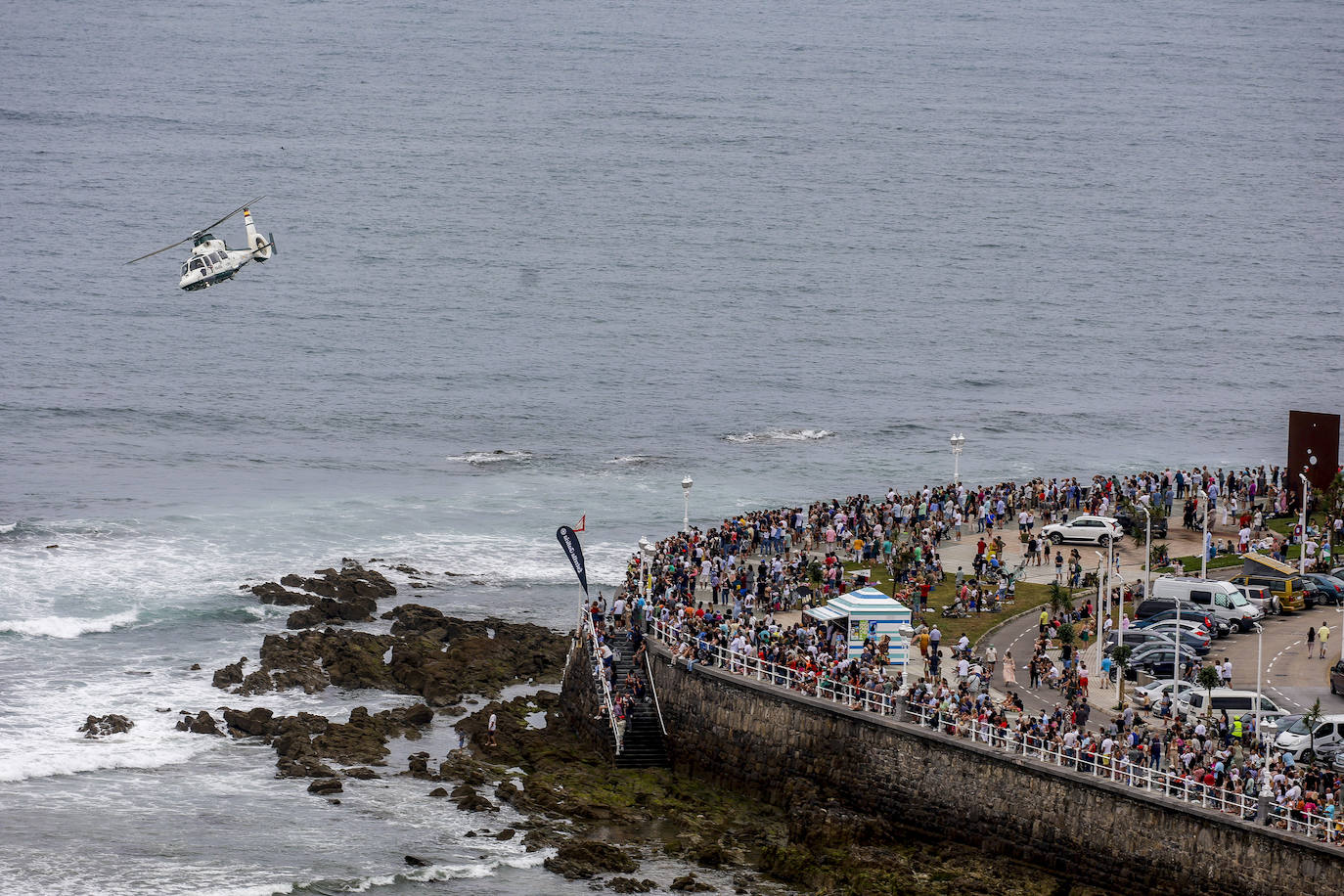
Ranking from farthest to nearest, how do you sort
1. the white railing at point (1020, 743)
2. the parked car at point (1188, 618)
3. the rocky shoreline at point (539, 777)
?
the parked car at point (1188, 618)
the rocky shoreline at point (539, 777)
the white railing at point (1020, 743)

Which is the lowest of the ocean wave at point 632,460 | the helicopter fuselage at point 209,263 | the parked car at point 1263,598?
the ocean wave at point 632,460

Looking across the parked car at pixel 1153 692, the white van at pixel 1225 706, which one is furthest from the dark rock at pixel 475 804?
the white van at pixel 1225 706

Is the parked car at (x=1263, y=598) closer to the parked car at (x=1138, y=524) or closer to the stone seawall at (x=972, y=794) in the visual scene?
the parked car at (x=1138, y=524)

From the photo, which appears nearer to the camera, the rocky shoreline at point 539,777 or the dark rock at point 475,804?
the rocky shoreline at point 539,777

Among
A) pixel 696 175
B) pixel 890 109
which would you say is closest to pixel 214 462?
pixel 696 175

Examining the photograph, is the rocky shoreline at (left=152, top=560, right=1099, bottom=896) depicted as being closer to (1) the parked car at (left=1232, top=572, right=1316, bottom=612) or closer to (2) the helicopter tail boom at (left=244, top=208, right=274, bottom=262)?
(1) the parked car at (left=1232, top=572, right=1316, bottom=612)

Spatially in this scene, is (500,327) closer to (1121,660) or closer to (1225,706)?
(1121,660)

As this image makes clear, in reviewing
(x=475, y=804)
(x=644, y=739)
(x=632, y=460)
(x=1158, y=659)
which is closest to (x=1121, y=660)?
(x=1158, y=659)

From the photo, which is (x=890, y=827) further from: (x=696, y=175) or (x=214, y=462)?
(x=696, y=175)
